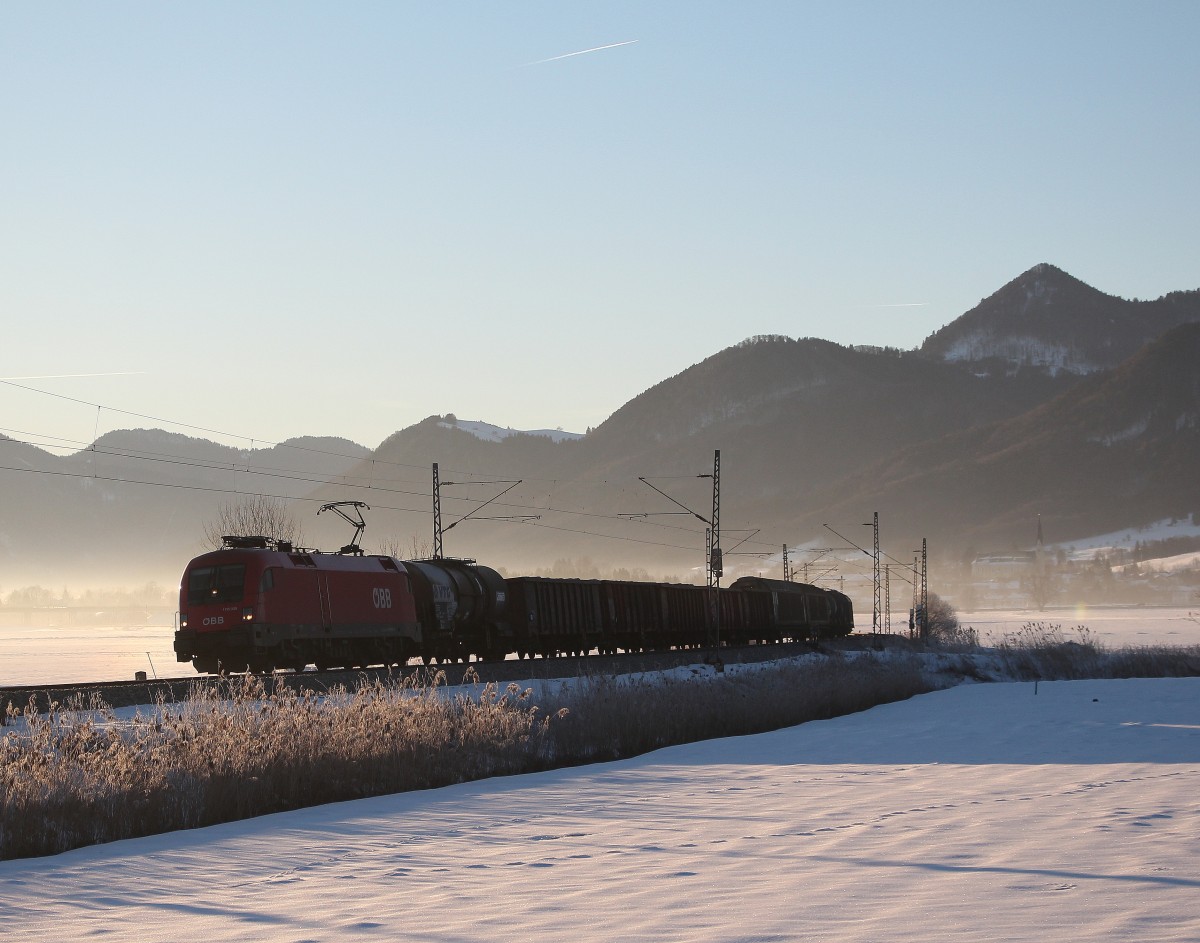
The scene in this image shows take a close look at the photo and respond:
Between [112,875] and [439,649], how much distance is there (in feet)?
106

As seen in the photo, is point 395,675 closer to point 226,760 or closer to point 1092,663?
point 226,760

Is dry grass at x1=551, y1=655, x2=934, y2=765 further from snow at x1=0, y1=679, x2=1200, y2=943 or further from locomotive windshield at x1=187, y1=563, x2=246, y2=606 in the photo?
locomotive windshield at x1=187, y1=563, x2=246, y2=606

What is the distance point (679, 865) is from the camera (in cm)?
1237

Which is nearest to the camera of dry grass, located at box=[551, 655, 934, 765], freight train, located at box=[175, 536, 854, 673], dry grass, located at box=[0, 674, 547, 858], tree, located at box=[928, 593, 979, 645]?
dry grass, located at box=[0, 674, 547, 858]

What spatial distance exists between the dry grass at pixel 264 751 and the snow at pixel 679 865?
558 mm

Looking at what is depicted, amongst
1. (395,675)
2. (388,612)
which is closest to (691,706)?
(395,675)

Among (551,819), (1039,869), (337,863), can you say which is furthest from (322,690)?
(1039,869)

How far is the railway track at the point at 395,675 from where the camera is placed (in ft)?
82.7

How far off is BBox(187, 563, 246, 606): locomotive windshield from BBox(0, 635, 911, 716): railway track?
2.11 metres

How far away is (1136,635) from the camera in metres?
159

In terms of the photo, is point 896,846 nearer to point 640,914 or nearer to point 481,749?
point 640,914

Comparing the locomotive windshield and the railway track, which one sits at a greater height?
the locomotive windshield

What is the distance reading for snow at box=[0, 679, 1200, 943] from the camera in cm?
968

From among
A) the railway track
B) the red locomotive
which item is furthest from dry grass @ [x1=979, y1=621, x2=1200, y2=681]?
the red locomotive
